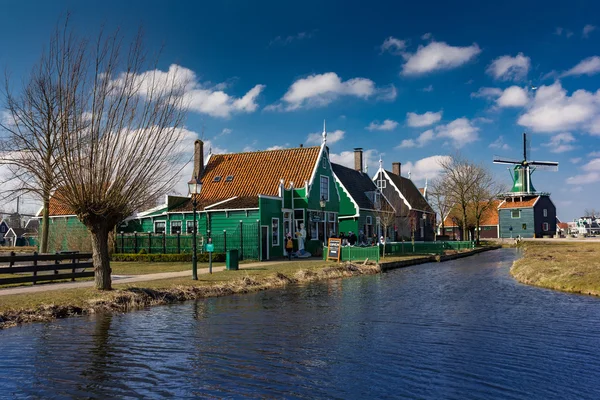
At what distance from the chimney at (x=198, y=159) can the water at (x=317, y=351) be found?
2628cm

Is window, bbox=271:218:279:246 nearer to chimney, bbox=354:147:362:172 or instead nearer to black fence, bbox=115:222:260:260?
black fence, bbox=115:222:260:260

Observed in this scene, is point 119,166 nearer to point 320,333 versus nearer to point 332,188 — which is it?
point 320,333

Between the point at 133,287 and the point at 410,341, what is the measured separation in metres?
9.91

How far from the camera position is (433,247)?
148ft

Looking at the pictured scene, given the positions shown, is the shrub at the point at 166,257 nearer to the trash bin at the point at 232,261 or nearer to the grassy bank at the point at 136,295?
the trash bin at the point at 232,261

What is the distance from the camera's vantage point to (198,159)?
4209 centimetres

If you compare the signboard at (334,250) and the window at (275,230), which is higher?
the window at (275,230)

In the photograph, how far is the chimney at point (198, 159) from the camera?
41.9 m

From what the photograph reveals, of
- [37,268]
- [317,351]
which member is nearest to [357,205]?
[37,268]

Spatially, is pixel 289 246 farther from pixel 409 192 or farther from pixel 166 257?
pixel 409 192

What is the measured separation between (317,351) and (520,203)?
3355 inches

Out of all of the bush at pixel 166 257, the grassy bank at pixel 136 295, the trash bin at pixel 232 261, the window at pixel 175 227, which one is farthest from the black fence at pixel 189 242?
the grassy bank at pixel 136 295

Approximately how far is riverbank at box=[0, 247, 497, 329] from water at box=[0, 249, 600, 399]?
824mm

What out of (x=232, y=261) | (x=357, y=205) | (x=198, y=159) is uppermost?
(x=198, y=159)
